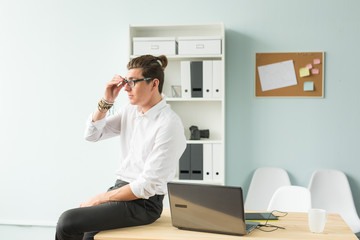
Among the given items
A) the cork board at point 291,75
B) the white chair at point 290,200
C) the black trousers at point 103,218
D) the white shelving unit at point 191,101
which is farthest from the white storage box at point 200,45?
the black trousers at point 103,218

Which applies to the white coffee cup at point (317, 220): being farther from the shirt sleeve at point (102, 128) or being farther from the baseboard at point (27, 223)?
the baseboard at point (27, 223)

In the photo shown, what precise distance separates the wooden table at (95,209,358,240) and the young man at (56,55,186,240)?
0.07m

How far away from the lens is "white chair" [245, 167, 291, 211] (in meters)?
3.47

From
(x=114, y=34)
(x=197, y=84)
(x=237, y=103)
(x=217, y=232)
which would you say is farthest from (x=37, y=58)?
(x=217, y=232)

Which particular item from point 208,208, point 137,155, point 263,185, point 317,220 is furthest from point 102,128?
point 263,185

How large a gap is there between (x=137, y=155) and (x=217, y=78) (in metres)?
1.48

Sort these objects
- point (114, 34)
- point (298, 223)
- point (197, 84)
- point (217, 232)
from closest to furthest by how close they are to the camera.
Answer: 1. point (217, 232)
2. point (298, 223)
3. point (197, 84)
4. point (114, 34)

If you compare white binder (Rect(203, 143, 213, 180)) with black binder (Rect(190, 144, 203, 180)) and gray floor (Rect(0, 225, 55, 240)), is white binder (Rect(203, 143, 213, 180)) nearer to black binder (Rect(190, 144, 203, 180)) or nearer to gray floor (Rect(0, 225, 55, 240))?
black binder (Rect(190, 144, 203, 180))

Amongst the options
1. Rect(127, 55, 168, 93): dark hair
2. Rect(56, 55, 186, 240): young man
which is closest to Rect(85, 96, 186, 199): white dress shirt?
Rect(56, 55, 186, 240): young man

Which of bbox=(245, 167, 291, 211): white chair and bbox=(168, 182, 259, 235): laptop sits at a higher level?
bbox=(168, 182, 259, 235): laptop

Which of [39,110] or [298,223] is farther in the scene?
[39,110]

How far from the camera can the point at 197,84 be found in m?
3.37

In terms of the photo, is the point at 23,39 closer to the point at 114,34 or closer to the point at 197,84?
the point at 114,34

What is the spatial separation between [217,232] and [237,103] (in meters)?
1.95
